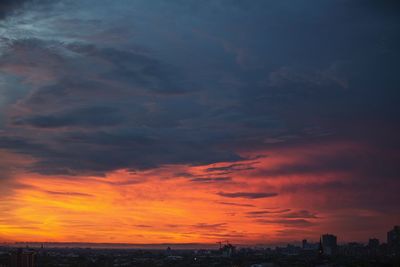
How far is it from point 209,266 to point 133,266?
21530 millimetres

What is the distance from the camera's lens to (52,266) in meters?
140

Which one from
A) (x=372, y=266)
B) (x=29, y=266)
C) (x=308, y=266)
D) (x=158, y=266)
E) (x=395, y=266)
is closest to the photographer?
(x=29, y=266)

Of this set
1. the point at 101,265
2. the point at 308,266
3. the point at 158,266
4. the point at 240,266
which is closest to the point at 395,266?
the point at 308,266

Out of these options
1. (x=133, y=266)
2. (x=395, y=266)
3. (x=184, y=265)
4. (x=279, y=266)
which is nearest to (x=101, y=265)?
(x=133, y=266)

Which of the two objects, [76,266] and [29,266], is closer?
[29,266]

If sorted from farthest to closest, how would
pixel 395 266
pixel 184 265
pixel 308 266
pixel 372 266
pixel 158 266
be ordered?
pixel 184 265 → pixel 158 266 → pixel 308 266 → pixel 372 266 → pixel 395 266

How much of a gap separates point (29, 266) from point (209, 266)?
7345 cm

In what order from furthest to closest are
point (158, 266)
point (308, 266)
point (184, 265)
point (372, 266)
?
point (184, 265) → point (158, 266) → point (308, 266) → point (372, 266)

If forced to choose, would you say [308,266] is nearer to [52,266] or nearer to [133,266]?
[133,266]

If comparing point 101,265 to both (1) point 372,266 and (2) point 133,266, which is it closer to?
(2) point 133,266

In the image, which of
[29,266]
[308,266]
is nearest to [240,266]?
[308,266]

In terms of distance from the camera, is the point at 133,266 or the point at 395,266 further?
the point at 133,266

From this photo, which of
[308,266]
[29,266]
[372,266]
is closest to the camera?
[29,266]

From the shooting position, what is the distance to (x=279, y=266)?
470 feet
